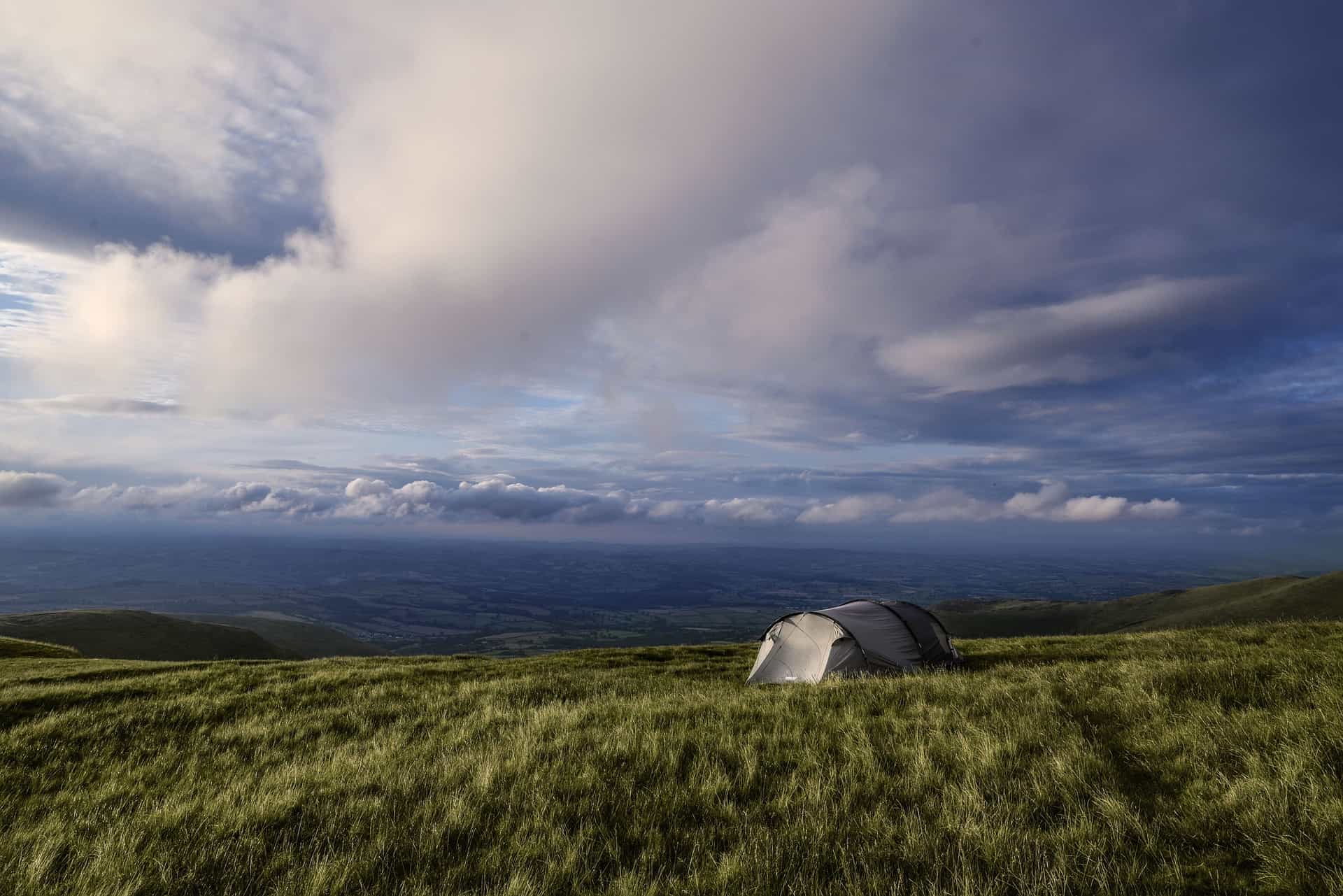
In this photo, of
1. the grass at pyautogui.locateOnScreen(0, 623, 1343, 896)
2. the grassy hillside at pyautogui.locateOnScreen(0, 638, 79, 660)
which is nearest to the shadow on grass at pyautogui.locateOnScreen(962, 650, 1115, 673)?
the grass at pyautogui.locateOnScreen(0, 623, 1343, 896)

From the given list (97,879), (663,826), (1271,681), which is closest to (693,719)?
(663,826)

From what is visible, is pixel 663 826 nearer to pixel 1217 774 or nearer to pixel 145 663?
pixel 1217 774

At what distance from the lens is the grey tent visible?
1841 centimetres

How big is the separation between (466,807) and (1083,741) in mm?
8186

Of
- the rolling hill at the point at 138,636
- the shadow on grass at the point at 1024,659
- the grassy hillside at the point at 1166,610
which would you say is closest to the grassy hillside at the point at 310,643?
the rolling hill at the point at 138,636

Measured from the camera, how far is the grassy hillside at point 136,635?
355 feet

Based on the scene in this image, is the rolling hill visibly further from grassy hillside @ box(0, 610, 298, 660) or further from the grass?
the grass

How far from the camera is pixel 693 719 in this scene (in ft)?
32.8

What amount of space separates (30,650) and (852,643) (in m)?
59.4

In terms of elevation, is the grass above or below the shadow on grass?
above

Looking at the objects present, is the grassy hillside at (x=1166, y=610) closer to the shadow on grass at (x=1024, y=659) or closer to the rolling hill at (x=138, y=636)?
the shadow on grass at (x=1024, y=659)

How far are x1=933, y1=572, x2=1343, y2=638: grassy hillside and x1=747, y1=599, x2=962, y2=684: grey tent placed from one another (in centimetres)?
9799

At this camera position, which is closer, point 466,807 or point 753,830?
point 753,830

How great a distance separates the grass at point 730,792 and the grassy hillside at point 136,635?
419ft
